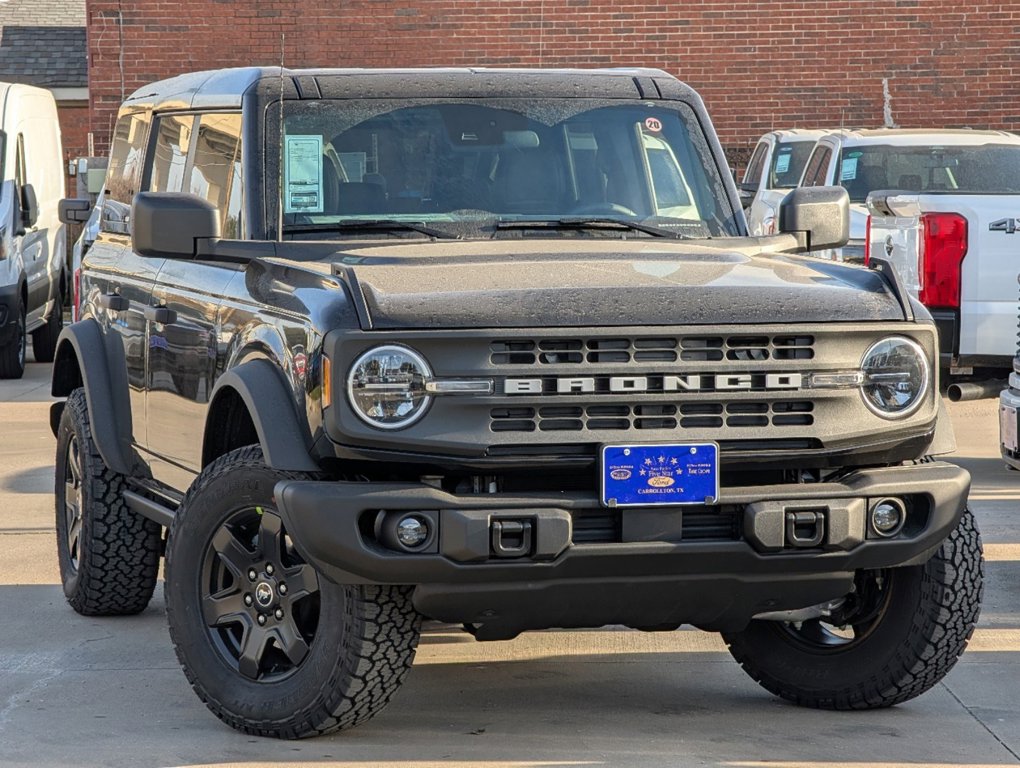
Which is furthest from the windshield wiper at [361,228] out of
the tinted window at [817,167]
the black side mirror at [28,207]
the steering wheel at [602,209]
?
the black side mirror at [28,207]

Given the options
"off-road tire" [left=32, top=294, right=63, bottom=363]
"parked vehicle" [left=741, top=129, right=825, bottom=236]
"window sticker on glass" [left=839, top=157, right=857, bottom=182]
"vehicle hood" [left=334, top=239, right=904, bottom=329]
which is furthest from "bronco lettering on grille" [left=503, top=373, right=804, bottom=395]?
"off-road tire" [left=32, top=294, right=63, bottom=363]

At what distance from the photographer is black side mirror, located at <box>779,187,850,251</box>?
232 inches

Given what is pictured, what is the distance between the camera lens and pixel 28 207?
1650 cm

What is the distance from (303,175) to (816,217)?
164 cm

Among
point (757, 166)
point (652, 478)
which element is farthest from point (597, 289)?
point (757, 166)

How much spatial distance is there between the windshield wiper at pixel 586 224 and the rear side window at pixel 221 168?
2.81 ft

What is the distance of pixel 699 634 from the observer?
6.52m

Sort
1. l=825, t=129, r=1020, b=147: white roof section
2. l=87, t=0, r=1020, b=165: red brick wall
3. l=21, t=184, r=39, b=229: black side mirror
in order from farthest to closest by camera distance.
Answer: l=87, t=0, r=1020, b=165: red brick wall → l=21, t=184, r=39, b=229: black side mirror → l=825, t=129, r=1020, b=147: white roof section

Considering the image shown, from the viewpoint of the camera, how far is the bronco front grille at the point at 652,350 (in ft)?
15.1

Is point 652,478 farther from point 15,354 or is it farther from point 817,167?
point 15,354

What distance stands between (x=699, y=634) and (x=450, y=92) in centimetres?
208

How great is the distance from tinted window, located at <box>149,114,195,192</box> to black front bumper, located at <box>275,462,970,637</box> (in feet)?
7.69

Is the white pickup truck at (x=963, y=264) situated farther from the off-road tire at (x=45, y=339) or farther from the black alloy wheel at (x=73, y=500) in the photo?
the off-road tire at (x=45, y=339)

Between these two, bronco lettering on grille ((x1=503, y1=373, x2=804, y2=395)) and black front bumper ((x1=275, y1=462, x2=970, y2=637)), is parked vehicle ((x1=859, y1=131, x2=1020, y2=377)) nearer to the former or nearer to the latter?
black front bumper ((x1=275, y1=462, x2=970, y2=637))
